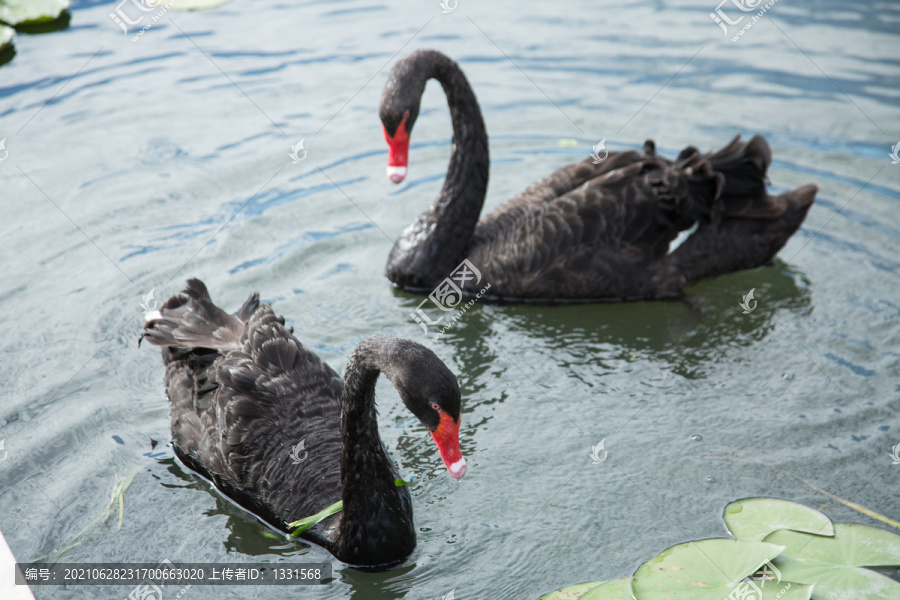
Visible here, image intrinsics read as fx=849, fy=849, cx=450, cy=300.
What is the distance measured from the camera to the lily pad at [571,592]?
365cm

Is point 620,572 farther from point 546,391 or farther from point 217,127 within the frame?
point 217,127

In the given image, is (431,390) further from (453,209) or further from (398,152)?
(453,209)

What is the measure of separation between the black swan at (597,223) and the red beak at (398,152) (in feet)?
0.19

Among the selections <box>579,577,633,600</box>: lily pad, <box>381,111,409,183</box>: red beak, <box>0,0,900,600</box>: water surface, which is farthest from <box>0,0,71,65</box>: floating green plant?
<box>579,577,633,600</box>: lily pad

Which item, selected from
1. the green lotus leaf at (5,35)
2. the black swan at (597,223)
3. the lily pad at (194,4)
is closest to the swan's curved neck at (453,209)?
the black swan at (597,223)

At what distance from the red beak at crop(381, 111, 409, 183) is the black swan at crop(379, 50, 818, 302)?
0.06 meters

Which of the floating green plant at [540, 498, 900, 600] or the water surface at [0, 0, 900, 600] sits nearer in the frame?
the floating green plant at [540, 498, 900, 600]

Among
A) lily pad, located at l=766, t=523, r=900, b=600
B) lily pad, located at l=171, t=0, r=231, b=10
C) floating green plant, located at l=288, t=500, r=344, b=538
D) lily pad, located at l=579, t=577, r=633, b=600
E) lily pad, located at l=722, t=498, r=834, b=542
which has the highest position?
lily pad, located at l=171, t=0, r=231, b=10

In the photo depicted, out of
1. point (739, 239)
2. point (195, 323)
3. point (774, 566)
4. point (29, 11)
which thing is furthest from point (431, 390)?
point (29, 11)

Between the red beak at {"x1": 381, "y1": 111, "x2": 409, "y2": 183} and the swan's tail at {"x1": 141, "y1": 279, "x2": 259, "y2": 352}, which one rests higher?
the red beak at {"x1": 381, "y1": 111, "x2": 409, "y2": 183}

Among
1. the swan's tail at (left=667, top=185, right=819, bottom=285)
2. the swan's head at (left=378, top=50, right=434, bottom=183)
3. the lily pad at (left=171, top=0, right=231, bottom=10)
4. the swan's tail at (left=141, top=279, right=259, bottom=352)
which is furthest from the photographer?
the lily pad at (left=171, top=0, right=231, bottom=10)

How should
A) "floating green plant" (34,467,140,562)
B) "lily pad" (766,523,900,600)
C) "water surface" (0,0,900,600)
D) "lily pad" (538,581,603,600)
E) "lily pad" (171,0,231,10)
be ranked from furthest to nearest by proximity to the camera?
"lily pad" (171,0,231,10) → "water surface" (0,0,900,600) → "floating green plant" (34,467,140,562) → "lily pad" (538,581,603,600) → "lily pad" (766,523,900,600)

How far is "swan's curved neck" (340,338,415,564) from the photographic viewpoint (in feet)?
11.7

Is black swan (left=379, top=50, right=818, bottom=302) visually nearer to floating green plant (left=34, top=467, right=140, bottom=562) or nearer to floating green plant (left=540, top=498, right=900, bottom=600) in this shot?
floating green plant (left=540, top=498, right=900, bottom=600)
